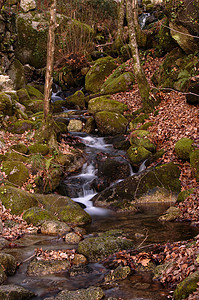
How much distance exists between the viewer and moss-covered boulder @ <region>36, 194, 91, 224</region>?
25.7 feet

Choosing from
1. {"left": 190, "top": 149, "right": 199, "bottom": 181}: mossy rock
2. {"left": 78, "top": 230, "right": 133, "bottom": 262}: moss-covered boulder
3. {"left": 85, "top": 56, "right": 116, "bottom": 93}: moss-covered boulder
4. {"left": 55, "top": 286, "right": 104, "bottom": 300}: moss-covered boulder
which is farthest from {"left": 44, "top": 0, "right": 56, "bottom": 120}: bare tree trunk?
{"left": 85, "top": 56, "right": 116, "bottom": 93}: moss-covered boulder

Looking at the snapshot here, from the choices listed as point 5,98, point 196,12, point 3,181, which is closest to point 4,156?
point 3,181

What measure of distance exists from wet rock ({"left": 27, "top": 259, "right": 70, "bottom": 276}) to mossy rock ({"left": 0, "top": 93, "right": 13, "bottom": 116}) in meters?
8.11

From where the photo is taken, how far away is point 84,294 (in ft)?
12.8

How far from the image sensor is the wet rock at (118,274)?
443cm

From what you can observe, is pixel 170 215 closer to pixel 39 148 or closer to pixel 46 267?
pixel 46 267

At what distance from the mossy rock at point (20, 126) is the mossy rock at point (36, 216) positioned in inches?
204

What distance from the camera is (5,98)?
11.9m

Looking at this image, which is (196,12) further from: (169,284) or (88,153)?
(169,284)

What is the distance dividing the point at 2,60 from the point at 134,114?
8.21 metres

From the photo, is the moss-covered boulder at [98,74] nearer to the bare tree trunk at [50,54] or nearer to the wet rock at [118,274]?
the bare tree trunk at [50,54]

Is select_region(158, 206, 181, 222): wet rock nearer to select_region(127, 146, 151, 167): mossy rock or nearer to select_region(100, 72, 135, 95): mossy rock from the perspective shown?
select_region(127, 146, 151, 167): mossy rock

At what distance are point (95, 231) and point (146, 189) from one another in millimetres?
3138

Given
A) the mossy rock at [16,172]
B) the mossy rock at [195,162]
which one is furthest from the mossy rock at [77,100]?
the mossy rock at [195,162]
